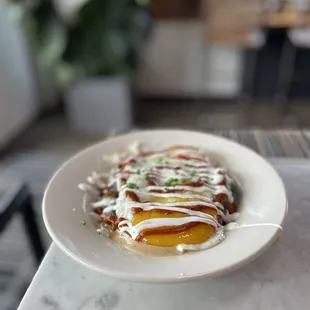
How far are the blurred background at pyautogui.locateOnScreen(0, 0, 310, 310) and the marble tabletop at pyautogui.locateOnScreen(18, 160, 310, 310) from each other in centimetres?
92

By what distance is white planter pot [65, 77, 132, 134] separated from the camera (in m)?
2.31

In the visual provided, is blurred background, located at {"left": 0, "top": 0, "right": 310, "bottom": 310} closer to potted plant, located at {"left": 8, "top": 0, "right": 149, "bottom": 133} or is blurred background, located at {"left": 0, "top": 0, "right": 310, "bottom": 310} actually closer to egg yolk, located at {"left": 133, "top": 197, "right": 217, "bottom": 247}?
potted plant, located at {"left": 8, "top": 0, "right": 149, "bottom": 133}

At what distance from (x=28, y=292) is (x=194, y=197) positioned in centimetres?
30

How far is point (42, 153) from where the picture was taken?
217 centimetres

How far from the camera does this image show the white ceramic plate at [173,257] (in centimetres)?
55

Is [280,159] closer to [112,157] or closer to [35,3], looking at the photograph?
[112,157]

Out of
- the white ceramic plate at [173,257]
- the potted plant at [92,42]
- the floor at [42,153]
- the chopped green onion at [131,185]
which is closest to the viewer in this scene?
the white ceramic plate at [173,257]

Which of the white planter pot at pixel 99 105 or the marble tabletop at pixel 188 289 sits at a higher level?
the marble tabletop at pixel 188 289

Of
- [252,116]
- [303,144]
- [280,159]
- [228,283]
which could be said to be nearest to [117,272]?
[228,283]

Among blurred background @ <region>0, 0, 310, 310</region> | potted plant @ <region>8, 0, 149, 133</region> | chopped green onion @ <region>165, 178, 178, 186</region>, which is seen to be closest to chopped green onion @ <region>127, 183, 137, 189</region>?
chopped green onion @ <region>165, 178, 178, 186</region>

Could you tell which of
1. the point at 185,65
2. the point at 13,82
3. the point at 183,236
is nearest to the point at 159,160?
the point at 183,236

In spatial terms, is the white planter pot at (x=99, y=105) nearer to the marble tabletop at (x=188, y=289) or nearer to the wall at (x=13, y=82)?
the wall at (x=13, y=82)

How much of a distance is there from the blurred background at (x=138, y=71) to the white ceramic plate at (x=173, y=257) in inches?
34.1

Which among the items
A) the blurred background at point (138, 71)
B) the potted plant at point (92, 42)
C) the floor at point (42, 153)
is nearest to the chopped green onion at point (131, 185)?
the floor at point (42, 153)
